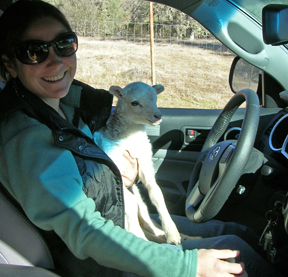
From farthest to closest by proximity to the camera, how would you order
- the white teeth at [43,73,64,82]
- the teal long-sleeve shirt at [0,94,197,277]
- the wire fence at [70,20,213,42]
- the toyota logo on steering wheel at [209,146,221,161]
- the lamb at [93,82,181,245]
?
the wire fence at [70,20,213,42] → the lamb at [93,82,181,245] → the toyota logo on steering wheel at [209,146,221,161] → the white teeth at [43,73,64,82] → the teal long-sleeve shirt at [0,94,197,277]

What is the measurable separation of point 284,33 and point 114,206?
1204 mm

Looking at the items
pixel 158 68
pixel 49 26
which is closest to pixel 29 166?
pixel 49 26

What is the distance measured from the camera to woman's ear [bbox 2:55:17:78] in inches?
59.6

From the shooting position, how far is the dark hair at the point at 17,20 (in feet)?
4.76

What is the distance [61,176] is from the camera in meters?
1.22

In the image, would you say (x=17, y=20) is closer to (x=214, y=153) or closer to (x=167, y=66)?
(x=214, y=153)

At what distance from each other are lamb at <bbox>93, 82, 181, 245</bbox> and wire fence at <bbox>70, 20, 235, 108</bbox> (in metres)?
5.97

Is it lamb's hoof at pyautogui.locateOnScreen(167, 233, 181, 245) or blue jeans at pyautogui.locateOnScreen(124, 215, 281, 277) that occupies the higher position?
blue jeans at pyautogui.locateOnScreen(124, 215, 281, 277)

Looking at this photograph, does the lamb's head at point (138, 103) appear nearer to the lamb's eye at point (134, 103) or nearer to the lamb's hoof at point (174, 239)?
the lamb's eye at point (134, 103)

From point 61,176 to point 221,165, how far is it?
996 mm

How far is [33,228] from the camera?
134 cm

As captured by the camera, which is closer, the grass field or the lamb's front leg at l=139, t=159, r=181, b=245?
the lamb's front leg at l=139, t=159, r=181, b=245

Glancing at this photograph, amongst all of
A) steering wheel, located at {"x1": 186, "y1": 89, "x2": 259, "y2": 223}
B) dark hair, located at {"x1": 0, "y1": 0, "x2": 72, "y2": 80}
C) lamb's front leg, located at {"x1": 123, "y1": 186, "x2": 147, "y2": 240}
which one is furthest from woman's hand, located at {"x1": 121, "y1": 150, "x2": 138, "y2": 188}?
dark hair, located at {"x1": 0, "y1": 0, "x2": 72, "y2": 80}

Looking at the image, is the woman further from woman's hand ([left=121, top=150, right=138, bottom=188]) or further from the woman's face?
woman's hand ([left=121, top=150, right=138, bottom=188])
